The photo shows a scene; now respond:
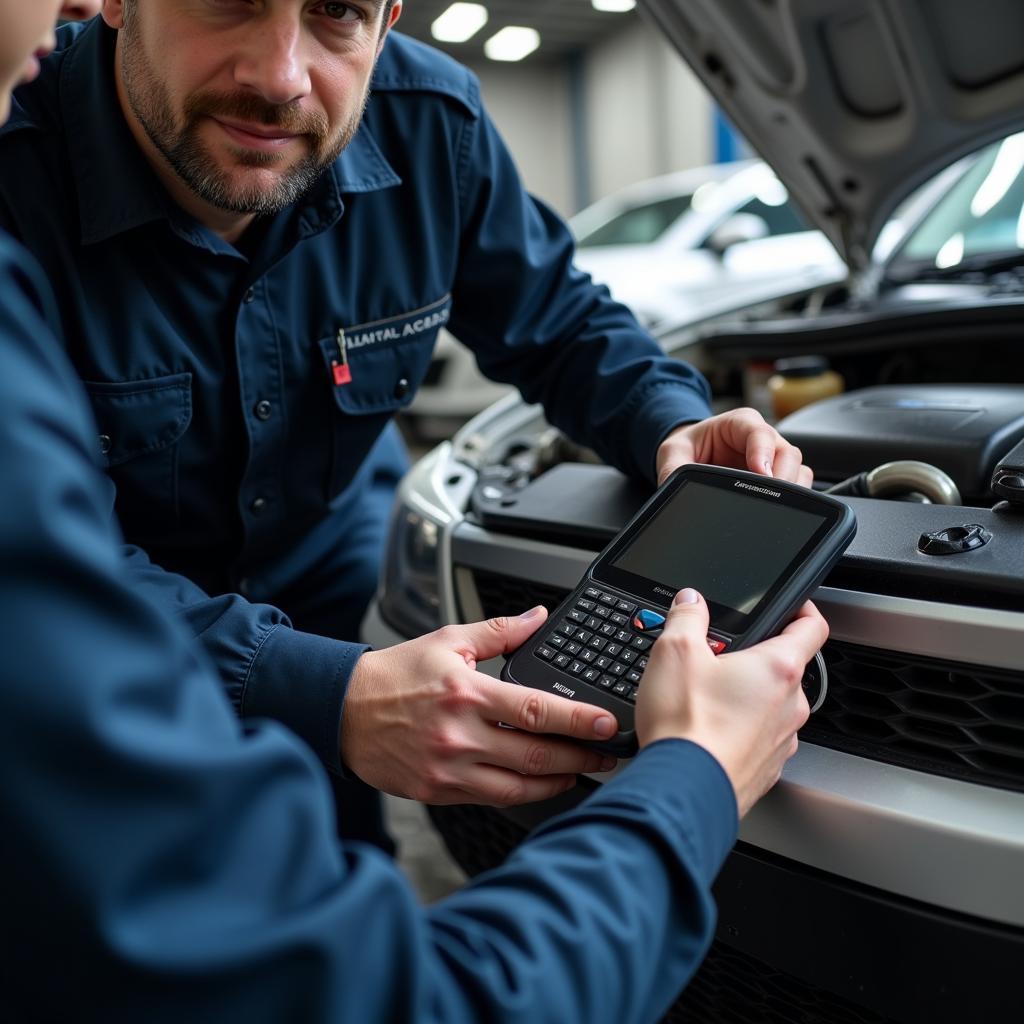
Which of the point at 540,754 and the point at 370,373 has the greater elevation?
the point at 370,373

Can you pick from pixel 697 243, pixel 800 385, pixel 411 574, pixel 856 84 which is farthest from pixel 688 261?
pixel 411 574

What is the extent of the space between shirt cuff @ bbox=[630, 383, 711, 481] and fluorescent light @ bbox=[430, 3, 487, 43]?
797 cm

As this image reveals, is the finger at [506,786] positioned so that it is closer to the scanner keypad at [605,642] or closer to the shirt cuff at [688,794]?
the scanner keypad at [605,642]

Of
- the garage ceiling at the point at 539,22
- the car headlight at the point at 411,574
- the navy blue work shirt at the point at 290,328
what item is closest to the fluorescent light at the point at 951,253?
the navy blue work shirt at the point at 290,328

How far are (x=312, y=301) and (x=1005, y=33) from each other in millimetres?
1017

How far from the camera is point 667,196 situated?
15.7 ft

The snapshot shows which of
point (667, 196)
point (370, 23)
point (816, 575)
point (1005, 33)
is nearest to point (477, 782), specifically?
point (816, 575)

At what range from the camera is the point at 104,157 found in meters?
1.01

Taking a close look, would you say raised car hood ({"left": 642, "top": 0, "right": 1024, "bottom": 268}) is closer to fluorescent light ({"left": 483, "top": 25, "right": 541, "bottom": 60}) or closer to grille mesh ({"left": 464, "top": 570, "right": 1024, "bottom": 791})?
grille mesh ({"left": 464, "top": 570, "right": 1024, "bottom": 791})

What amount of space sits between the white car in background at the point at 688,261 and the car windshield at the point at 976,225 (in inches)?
43.2

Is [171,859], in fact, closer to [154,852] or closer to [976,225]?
[154,852]

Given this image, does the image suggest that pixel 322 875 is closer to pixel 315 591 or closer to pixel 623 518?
pixel 623 518

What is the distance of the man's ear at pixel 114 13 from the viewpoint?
3.19 ft

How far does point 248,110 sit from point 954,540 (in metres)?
0.73
